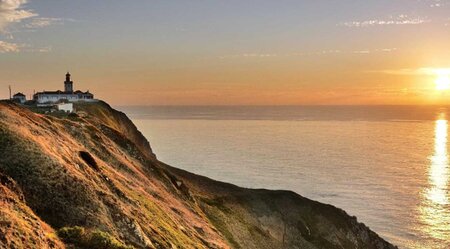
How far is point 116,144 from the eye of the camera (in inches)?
3263

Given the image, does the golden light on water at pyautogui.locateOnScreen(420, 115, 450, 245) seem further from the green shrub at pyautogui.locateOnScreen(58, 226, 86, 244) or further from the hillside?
the green shrub at pyautogui.locateOnScreen(58, 226, 86, 244)

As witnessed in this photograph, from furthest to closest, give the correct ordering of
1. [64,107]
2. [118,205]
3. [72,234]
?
[64,107] < [118,205] < [72,234]

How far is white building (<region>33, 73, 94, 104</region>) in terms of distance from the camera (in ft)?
470

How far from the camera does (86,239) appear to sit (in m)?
30.7

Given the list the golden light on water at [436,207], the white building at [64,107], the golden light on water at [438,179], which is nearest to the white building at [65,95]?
the white building at [64,107]

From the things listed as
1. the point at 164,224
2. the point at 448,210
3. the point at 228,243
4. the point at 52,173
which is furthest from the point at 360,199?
the point at 52,173

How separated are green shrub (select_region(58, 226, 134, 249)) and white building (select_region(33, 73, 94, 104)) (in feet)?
380

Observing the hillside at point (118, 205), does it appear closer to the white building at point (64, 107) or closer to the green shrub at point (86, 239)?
the green shrub at point (86, 239)

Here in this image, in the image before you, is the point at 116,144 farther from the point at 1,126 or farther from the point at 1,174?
the point at 1,174

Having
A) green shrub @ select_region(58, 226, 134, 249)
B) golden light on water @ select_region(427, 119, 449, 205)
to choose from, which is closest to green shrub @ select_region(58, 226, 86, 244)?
green shrub @ select_region(58, 226, 134, 249)

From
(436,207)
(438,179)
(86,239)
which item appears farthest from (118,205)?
(438,179)

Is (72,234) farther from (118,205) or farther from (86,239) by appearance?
(118,205)

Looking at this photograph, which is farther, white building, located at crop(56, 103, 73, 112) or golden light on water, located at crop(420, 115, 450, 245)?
white building, located at crop(56, 103, 73, 112)

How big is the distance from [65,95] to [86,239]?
428 ft
